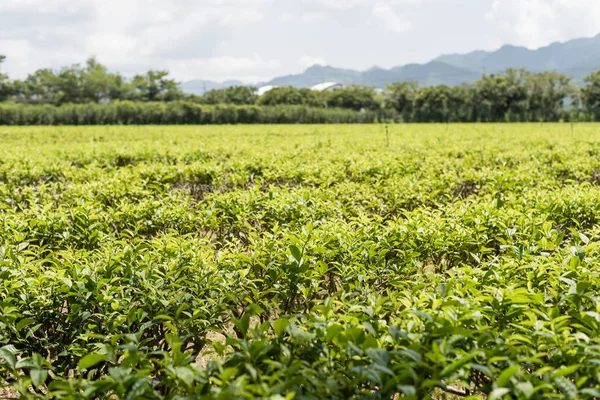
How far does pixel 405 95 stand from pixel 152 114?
39.3 metres

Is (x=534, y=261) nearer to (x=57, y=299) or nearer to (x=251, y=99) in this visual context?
(x=57, y=299)

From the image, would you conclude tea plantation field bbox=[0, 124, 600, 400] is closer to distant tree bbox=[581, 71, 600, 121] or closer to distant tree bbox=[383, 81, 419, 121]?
distant tree bbox=[383, 81, 419, 121]

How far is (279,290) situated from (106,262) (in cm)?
124

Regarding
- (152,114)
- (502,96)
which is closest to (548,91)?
(502,96)

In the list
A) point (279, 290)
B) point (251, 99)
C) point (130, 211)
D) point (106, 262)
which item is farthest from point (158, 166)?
point (251, 99)

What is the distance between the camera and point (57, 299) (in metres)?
2.78

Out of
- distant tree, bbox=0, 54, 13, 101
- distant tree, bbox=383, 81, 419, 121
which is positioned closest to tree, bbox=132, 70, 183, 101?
distant tree, bbox=0, 54, 13, 101

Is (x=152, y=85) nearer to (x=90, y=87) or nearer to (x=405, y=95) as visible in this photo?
(x=90, y=87)

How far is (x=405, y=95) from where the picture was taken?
71125mm

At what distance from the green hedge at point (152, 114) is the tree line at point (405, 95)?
373 cm

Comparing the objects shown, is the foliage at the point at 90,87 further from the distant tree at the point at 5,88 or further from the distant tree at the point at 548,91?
the distant tree at the point at 548,91

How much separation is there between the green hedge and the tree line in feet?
12.2

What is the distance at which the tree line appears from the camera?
210 ft

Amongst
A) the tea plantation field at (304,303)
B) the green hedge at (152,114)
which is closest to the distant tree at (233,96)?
the green hedge at (152,114)
